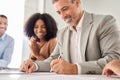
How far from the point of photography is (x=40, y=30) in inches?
60.0

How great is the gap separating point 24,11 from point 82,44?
78 cm

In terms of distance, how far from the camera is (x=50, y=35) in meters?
1.54

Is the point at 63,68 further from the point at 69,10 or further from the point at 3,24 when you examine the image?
the point at 3,24

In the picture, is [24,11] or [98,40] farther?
[24,11]

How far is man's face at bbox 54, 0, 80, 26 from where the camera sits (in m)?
1.17

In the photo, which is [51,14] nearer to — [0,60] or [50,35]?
[50,35]

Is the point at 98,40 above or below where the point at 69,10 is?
below

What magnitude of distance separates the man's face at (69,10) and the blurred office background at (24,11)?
1.05 feet

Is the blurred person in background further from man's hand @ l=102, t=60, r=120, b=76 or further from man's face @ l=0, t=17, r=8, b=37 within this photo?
man's hand @ l=102, t=60, r=120, b=76

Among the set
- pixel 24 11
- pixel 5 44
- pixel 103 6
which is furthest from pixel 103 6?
pixel 5 44

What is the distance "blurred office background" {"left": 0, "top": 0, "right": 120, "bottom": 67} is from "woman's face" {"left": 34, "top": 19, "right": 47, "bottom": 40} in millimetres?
111

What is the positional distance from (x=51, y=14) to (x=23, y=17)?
22 centimetres

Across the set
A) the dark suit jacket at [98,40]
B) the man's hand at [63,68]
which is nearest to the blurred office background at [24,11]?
the dark suit jacket at [98,40]

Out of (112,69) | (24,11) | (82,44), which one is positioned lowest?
(112,69)
